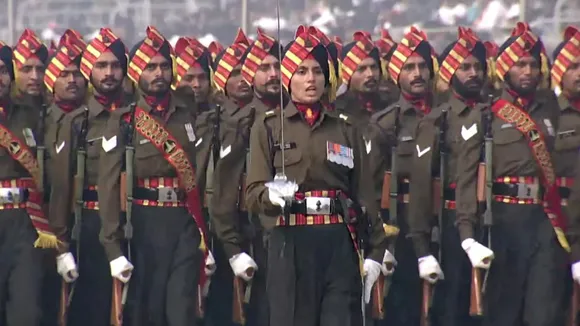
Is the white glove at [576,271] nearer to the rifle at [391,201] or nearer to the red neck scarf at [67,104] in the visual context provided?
the rifle at [391,201]

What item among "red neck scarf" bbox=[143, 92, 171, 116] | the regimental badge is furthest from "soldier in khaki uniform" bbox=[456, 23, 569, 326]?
the regimental badge

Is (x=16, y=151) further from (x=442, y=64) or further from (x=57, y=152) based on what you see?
(x=442, y=64)

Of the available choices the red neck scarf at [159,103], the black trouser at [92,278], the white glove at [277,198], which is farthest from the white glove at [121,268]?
the white glove at [277,198]

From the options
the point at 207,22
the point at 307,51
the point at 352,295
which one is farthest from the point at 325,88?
the point at 207,22

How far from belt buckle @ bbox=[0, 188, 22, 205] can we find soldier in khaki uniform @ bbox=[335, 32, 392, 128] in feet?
7.73

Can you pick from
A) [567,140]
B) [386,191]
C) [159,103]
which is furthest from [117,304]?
[567,140]

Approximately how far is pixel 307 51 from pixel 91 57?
2826 mm

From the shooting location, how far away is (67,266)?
12.4 metres

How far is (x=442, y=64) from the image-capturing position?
13023 mm

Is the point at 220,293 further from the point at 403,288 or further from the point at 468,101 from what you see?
the point at 468,101

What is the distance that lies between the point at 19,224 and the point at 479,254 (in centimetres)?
299

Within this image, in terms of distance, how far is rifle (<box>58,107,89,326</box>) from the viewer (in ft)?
41.2

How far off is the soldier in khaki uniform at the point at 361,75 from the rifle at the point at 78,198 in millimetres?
1758

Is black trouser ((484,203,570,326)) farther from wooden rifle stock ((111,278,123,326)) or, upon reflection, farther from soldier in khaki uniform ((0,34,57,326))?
soldier in khaki uniform ((0,34,57,326))
